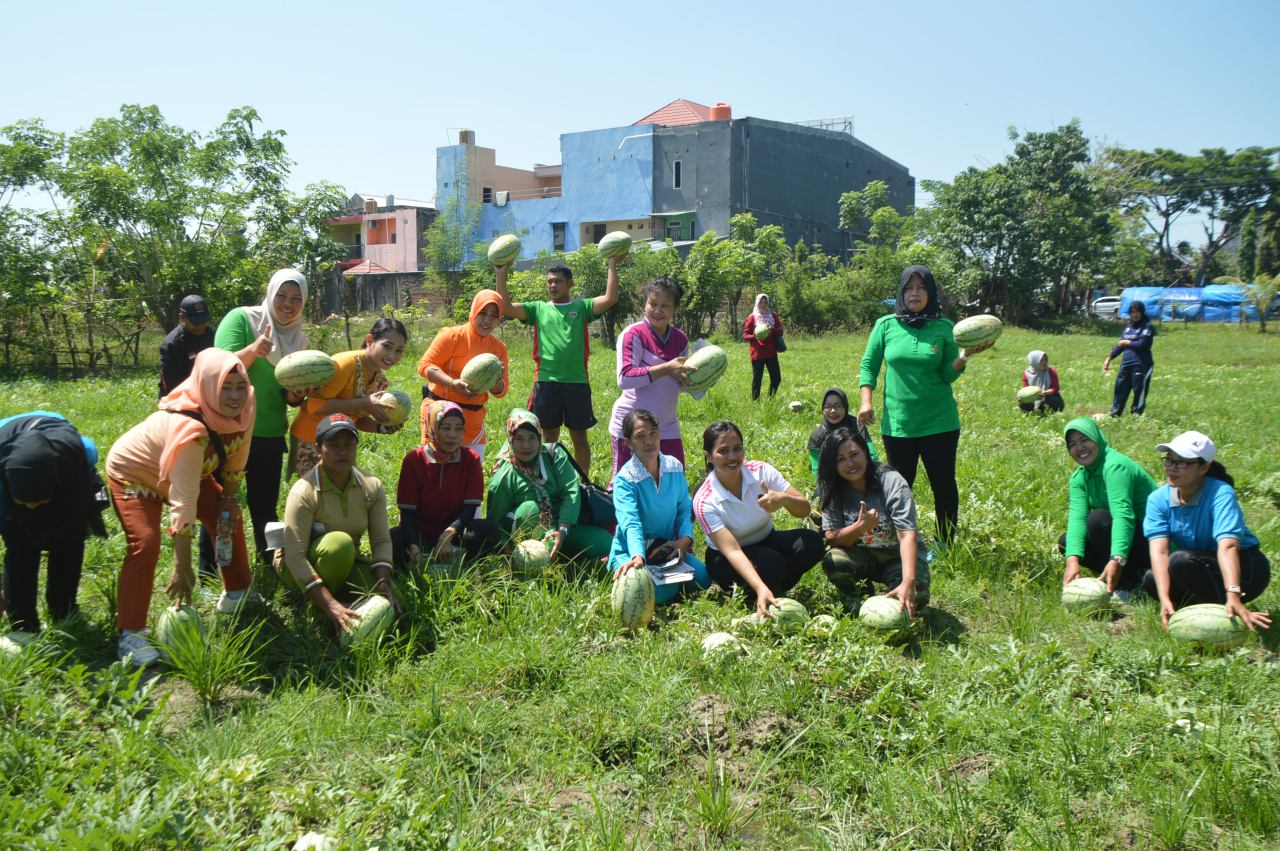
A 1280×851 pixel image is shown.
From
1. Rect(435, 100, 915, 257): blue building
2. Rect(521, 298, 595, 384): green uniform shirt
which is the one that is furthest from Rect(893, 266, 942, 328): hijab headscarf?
Rect(435, 100, 915, 257): blue building

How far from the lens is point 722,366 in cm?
645

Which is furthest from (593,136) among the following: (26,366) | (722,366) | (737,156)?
(722,366)

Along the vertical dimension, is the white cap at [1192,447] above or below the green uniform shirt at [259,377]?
below

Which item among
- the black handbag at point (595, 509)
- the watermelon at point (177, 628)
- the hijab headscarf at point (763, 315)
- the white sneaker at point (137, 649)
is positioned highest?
the hijab headscarf at point (763, 315)

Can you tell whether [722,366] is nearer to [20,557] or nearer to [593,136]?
[20,557]

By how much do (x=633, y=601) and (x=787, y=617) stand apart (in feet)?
2.83

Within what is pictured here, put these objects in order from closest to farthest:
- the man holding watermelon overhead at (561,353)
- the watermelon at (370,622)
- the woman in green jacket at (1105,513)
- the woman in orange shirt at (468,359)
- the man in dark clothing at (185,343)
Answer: the watermelon at (370,622), the woman in green jacket at (1105,513), the woman in orange shirt at (468,359), the man in dark clothing at (185,343), the man holding watermelon overhead at (561,353)

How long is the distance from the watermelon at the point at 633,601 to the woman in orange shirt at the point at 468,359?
204 cm

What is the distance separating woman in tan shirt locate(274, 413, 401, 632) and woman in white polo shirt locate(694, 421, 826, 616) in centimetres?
197

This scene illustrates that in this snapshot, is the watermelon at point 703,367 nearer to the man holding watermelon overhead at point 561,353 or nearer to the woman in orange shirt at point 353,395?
the man holding watermelon overhead at point 561,353

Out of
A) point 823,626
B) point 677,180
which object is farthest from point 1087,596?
point 677,180

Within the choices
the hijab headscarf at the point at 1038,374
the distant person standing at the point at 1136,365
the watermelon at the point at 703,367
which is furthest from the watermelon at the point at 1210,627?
the distant person standing at the point at 1136,365

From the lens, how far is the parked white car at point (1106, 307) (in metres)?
44.2

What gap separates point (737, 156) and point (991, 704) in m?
38.3
